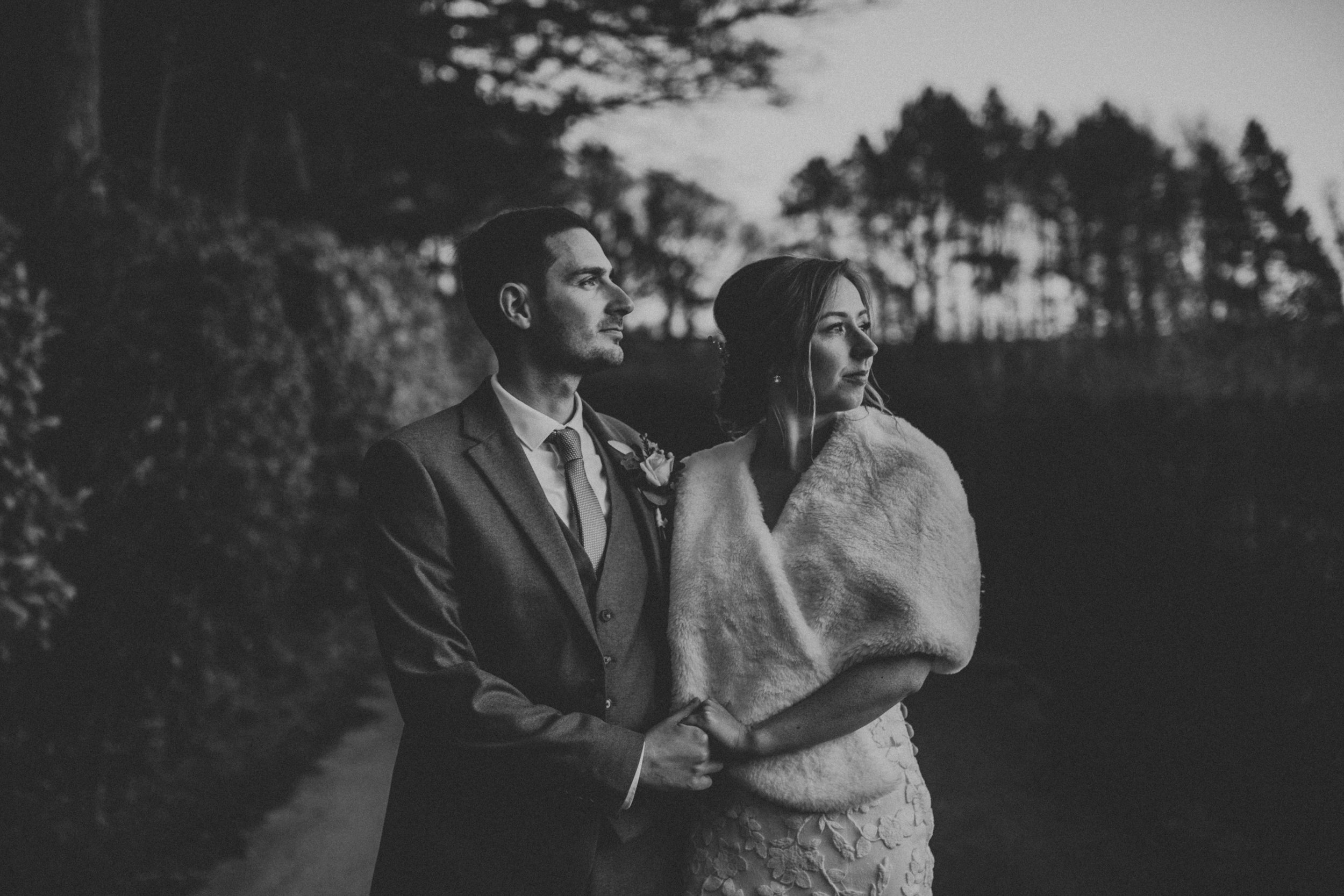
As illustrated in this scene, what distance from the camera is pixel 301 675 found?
5977 mm

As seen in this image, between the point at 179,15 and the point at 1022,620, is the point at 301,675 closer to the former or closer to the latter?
the point at 1022,620

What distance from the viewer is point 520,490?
6.53 ft

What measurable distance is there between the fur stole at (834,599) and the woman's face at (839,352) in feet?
0.37

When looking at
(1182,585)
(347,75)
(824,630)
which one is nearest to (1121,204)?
(347,75)

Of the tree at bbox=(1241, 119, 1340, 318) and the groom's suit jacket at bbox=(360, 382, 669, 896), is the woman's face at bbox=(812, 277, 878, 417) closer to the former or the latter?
the groom's suit jacket at bbox=(360, 382, 669, 896)

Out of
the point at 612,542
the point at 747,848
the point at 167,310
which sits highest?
the point at 167,310

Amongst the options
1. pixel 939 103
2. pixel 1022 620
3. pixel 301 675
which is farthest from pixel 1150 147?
pixel 301 675

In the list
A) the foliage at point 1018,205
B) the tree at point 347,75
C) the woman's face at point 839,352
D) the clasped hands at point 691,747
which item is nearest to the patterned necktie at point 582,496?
the clasped hands at point 691,747

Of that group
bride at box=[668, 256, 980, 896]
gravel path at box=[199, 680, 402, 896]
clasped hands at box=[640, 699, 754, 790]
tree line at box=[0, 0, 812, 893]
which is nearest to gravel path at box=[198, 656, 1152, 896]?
gravel path at box=[199, 680, 402, 896]

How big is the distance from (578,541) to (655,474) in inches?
11.5

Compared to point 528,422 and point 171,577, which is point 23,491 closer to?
point 171,577

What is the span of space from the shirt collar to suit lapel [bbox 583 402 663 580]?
0.40ft

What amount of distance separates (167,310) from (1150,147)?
145 ft

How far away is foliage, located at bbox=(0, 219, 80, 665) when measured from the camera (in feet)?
10.7
